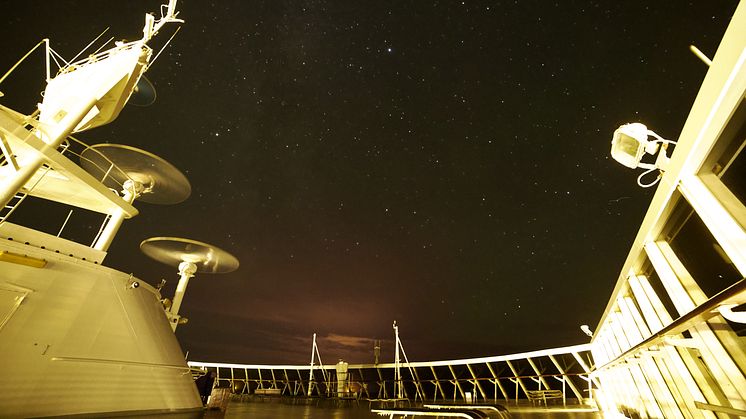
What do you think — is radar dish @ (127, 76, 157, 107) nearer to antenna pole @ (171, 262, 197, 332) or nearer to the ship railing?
antenna pole @ (171, 262, 197, 332)

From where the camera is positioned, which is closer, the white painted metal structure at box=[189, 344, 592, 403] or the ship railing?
the white painted metal structure at box=[189, 344, 592, 403]

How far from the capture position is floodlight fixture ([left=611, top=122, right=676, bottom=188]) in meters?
2.37

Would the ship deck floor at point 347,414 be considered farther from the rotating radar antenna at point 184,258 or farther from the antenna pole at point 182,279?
the antenna pole at point 182,279

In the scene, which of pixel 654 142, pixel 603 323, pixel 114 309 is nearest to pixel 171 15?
pixel 114 309

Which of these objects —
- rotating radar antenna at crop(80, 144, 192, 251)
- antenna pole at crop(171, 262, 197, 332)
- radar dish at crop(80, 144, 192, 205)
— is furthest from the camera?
antenna pole at crop(171, 262, 197, 332)

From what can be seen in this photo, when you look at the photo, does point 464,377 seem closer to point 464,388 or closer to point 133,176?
point 464,388

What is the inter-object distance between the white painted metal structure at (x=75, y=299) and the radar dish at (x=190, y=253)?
1.20m

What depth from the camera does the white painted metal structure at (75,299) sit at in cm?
392

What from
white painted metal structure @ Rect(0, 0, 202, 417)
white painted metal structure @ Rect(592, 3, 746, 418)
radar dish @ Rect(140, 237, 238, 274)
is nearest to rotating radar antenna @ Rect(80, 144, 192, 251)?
white painted metal structure @ Rect(0, 0, 202, 417)

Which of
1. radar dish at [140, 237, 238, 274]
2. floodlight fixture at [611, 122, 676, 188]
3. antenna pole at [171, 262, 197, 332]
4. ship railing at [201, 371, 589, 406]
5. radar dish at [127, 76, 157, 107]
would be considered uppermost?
radar dish at [127, 76, 157, 107]

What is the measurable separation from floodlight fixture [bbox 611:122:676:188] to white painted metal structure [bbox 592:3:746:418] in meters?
0.19

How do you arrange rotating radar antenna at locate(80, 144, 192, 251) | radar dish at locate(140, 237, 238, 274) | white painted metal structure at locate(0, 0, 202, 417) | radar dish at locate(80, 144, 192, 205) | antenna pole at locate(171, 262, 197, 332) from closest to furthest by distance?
white painted metal structure at locate(0, 0, 202, 417) < rotating radar antenna at locate(80, 144, 192, 251) < radar dish at locate(80, 144, 192, 205) < radar dish at locate(140, 237, 238, 274) < antenna pole at locate(171, 262, 197, 332)

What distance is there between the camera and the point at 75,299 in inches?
179

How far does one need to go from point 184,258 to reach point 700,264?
33.9 ft
